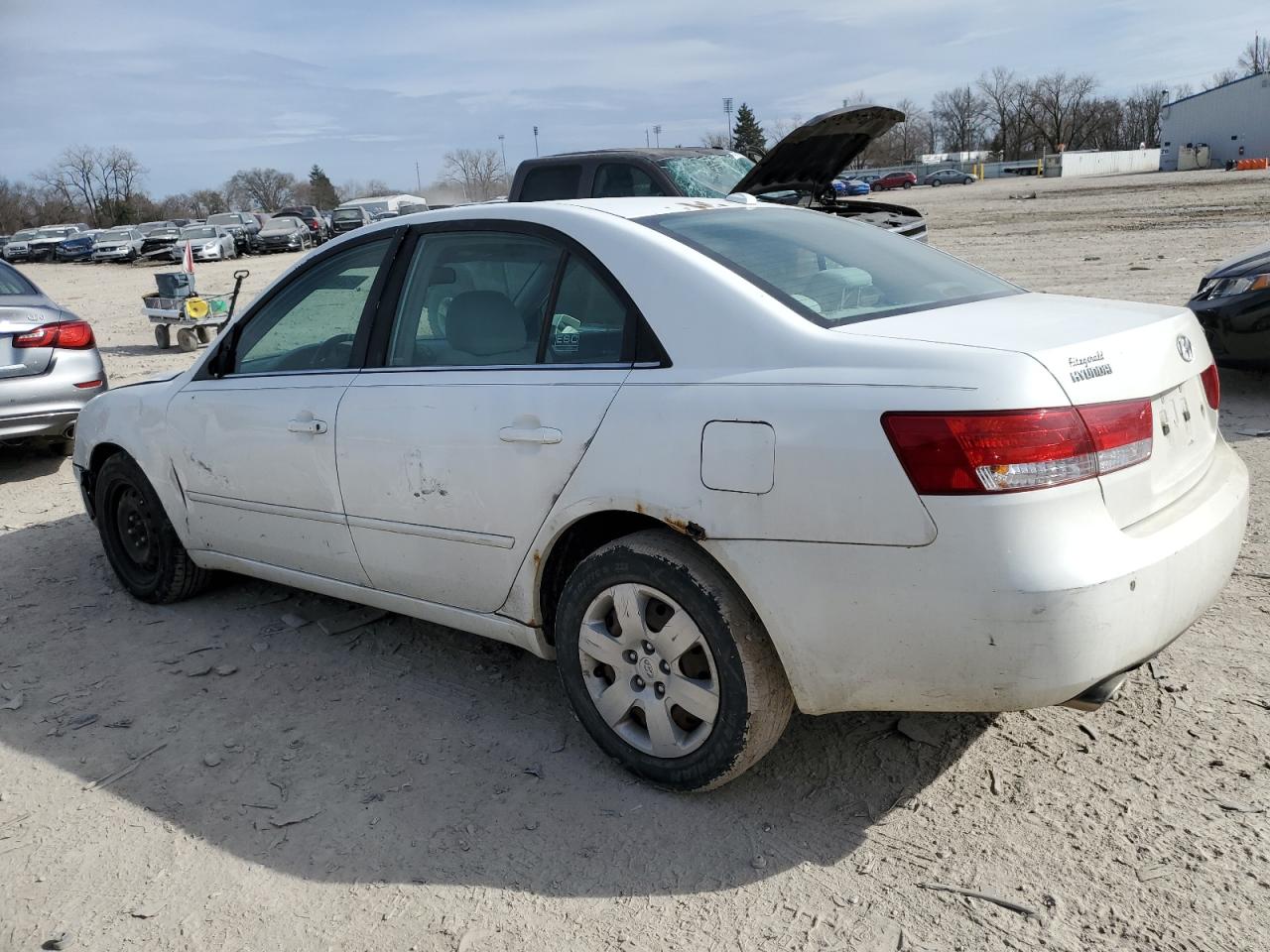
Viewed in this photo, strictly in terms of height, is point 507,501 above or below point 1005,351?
below

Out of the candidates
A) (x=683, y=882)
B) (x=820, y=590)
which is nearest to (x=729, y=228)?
(x=820, y=590)

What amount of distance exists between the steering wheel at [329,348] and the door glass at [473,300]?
11.2 inches

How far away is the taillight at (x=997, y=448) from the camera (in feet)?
7.74

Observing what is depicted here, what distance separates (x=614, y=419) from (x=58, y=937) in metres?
1.91

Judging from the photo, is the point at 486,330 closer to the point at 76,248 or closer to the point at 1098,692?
the point at 1098,692

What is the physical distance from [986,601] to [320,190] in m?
115

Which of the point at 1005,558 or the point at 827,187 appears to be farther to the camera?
the point at 827,187

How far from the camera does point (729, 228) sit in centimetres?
335

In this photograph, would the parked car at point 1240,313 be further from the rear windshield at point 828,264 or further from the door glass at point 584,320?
the door glass at point 584,320

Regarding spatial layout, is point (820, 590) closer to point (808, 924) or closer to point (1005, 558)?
point (1005, 558)

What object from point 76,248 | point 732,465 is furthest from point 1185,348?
point 76,248

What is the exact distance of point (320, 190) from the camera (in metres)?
109

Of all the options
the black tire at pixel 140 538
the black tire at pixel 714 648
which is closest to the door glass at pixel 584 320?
the black tire at pixel 714 648

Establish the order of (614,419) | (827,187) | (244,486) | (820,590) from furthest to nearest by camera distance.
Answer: (827,187)
(244,486)
(614,419)
(820,590)
